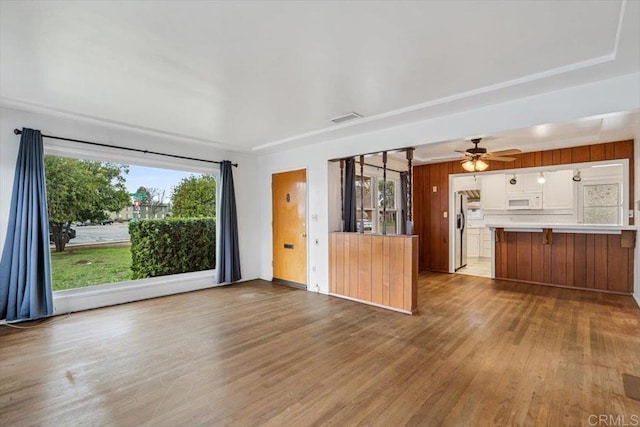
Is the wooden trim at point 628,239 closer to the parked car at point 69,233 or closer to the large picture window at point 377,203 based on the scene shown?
the large picture window at point 377,203

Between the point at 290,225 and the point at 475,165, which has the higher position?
the point at 475,165

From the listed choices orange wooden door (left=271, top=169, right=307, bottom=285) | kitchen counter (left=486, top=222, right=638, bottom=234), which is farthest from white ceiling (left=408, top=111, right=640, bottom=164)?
orange wooden door (left=271, top=169, right=307, bottom=285)

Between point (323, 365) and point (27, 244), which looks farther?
point (27, 244)

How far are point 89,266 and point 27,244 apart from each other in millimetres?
948

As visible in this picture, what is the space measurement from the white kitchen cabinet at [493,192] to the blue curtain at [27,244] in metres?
8.99

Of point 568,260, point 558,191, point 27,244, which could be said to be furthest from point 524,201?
point 27,244

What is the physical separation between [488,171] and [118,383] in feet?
21.7

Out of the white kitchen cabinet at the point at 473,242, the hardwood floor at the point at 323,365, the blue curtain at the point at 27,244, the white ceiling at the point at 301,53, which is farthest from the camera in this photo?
the white kitchen cabinet at the point at 473,242

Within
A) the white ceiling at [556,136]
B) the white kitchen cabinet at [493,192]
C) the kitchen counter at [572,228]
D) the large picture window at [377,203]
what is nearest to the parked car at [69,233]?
the large picture window at [377,203]

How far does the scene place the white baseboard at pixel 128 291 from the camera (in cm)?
421

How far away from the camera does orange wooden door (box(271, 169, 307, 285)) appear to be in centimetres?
561

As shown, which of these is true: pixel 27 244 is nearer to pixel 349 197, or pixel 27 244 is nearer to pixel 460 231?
pixel 349 197

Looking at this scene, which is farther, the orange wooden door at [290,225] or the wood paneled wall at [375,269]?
the orange wooden door at [290,225]

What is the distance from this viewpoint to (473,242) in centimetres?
935
